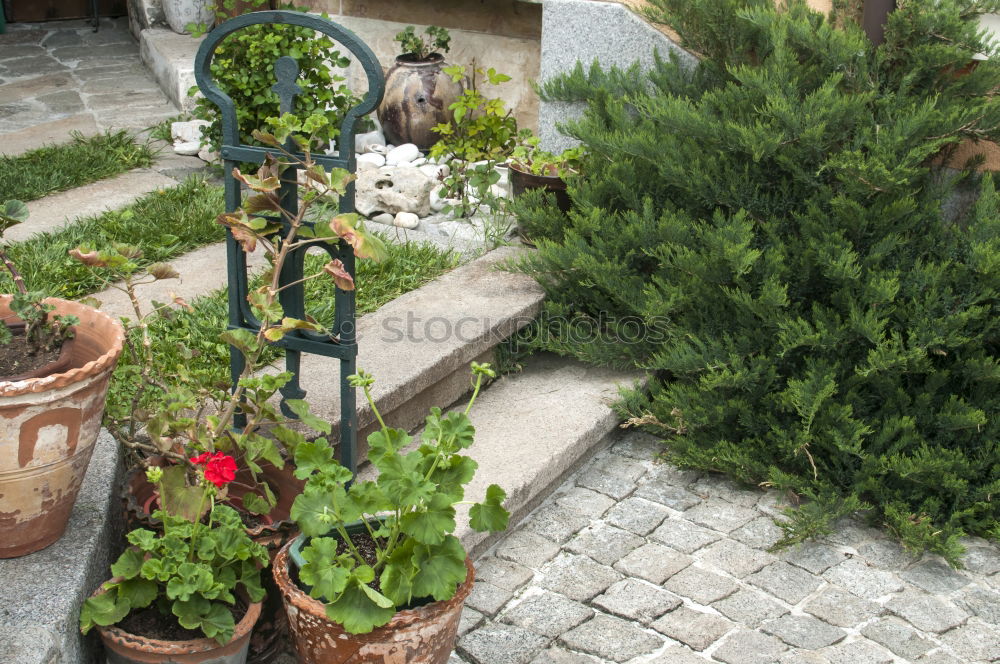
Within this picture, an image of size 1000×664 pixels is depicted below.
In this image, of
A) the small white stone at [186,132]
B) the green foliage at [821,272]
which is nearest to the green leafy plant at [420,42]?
Answer: the small white stone at [186,132]

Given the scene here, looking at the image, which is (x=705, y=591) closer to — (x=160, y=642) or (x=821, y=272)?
(x=821, y=272)

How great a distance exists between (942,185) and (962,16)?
0.60 metres

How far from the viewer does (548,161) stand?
14.9 ft

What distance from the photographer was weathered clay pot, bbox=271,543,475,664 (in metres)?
2.27

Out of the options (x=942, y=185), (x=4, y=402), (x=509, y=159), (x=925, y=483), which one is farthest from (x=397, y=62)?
(x=4, y=402)

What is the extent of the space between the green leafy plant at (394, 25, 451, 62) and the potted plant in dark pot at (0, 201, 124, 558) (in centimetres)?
373

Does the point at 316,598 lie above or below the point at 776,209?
below

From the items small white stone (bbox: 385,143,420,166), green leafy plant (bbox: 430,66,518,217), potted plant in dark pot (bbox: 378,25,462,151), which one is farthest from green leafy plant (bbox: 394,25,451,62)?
small white stone (bbox: 385,143,420,166)

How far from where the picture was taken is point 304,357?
3520mm

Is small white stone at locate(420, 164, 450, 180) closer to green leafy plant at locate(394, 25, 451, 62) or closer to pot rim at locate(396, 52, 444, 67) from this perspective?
pot rim at locate(396, 52, 444, 67)

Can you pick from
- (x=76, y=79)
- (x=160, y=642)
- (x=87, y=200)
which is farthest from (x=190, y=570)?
(x=76, y=79)

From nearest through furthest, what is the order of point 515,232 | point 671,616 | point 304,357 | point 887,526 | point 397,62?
point 671,616
point 887,526
point 304,357
point 515,232
point 397,62

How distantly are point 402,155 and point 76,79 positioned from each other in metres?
2.80

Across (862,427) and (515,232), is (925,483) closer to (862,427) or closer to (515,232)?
(862,427)
